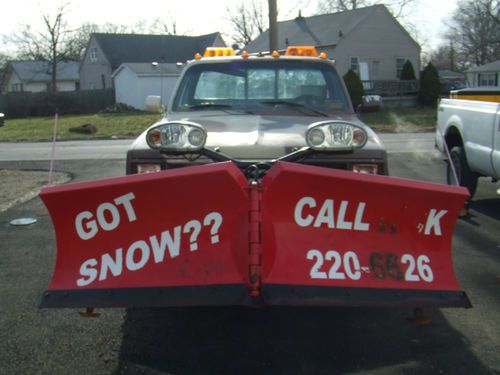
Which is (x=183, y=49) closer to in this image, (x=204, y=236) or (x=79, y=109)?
(x=79, y=109)

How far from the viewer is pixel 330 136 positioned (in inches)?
153

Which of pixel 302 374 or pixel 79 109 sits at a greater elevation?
pixel 79 109

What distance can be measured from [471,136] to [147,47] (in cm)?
Result: 5040

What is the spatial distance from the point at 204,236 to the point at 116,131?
75.3 ft

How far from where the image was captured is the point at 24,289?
17.1ft

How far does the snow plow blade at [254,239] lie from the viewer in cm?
345

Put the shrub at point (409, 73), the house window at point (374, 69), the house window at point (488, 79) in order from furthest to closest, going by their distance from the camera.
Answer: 1. the house window at point (488, 79)
2. the house window at point (374, 69)
3. the shrub at point (409, 73)

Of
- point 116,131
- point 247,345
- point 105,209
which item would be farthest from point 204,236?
point 116,131

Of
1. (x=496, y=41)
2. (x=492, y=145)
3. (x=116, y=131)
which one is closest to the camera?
(x=492, y=145)

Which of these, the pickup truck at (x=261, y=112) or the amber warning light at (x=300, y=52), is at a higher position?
the amber warning light at (x=300, y=52)

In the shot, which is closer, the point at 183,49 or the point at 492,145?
the point at 492,145

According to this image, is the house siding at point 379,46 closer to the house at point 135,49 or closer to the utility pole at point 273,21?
the house at point 135,49

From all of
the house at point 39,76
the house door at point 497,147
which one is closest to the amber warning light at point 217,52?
the house door at point 497,147

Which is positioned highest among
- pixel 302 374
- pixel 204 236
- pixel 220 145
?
pixel 220 145
